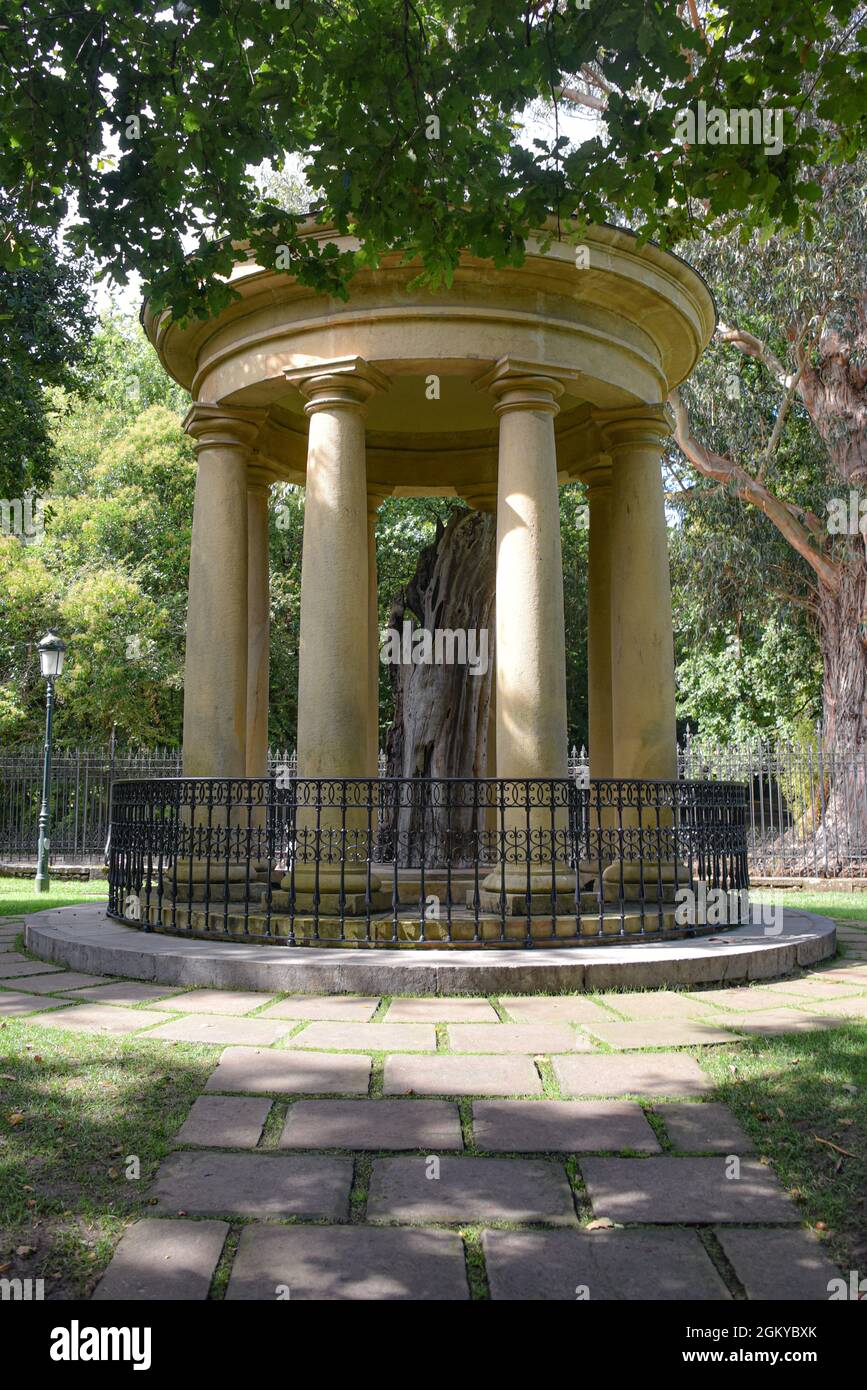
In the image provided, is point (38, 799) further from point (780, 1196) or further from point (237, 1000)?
point (780, 1196)

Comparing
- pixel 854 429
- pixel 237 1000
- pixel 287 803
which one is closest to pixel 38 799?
pixel 287 803

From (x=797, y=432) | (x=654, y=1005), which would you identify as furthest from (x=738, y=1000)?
(x=797, y=432)

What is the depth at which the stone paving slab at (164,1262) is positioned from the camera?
2.65m

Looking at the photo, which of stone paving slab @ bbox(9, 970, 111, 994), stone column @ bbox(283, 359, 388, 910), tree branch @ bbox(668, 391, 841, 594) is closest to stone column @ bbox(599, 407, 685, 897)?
stone column @ bbox(283, 359, 388, 910)

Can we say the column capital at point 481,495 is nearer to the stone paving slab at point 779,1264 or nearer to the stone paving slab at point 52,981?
the stone paving slab at point 52,981

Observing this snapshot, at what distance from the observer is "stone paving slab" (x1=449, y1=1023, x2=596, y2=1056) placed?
16.2 feet

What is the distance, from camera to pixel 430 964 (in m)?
6.33

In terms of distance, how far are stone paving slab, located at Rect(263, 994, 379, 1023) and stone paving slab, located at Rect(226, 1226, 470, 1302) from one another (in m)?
2.54

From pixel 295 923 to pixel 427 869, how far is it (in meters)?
2.65

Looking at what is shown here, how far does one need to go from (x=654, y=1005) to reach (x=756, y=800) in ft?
53.4

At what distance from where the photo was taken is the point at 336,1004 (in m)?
6.00

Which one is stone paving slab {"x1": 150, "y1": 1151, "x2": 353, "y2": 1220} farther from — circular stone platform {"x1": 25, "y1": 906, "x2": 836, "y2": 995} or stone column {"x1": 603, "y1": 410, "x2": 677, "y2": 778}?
stone column {"x1": 603, "y1": 410, "x2": 677, "y2": 778}

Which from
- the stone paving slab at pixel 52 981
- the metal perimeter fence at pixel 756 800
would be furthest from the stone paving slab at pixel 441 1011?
the metal perimeter fence at pixel 756 800

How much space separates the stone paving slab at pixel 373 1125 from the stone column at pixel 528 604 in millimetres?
3702
